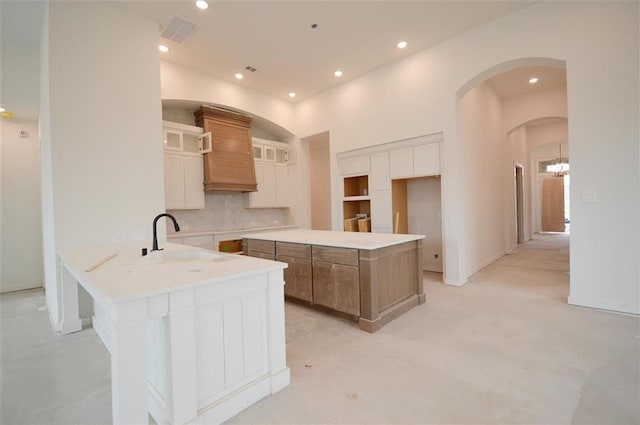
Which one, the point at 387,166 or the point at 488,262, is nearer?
the point at 387,166

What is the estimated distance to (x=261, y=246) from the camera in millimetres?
3682

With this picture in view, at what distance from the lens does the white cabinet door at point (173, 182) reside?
4582mm

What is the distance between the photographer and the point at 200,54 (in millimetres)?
4293

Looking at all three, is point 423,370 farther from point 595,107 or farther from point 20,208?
point 20,208

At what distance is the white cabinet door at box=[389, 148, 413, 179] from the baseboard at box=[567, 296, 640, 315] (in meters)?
2.48

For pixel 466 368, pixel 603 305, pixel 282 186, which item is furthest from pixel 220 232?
pixel 603 305

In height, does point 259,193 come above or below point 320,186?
below

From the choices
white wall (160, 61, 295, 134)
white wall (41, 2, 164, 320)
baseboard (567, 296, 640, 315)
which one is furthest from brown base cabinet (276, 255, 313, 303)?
white wall (160, 61, 295, 134)

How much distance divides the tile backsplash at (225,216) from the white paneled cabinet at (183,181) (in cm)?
38

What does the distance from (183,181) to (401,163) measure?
3.56m

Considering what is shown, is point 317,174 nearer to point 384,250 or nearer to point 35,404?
point 384,250

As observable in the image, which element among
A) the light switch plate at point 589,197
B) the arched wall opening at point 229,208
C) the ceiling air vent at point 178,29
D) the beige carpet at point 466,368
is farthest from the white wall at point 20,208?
the light switch plate at point 589,197

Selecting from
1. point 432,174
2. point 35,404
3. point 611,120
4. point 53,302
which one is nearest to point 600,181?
point 611,120

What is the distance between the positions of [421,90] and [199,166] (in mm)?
3794
